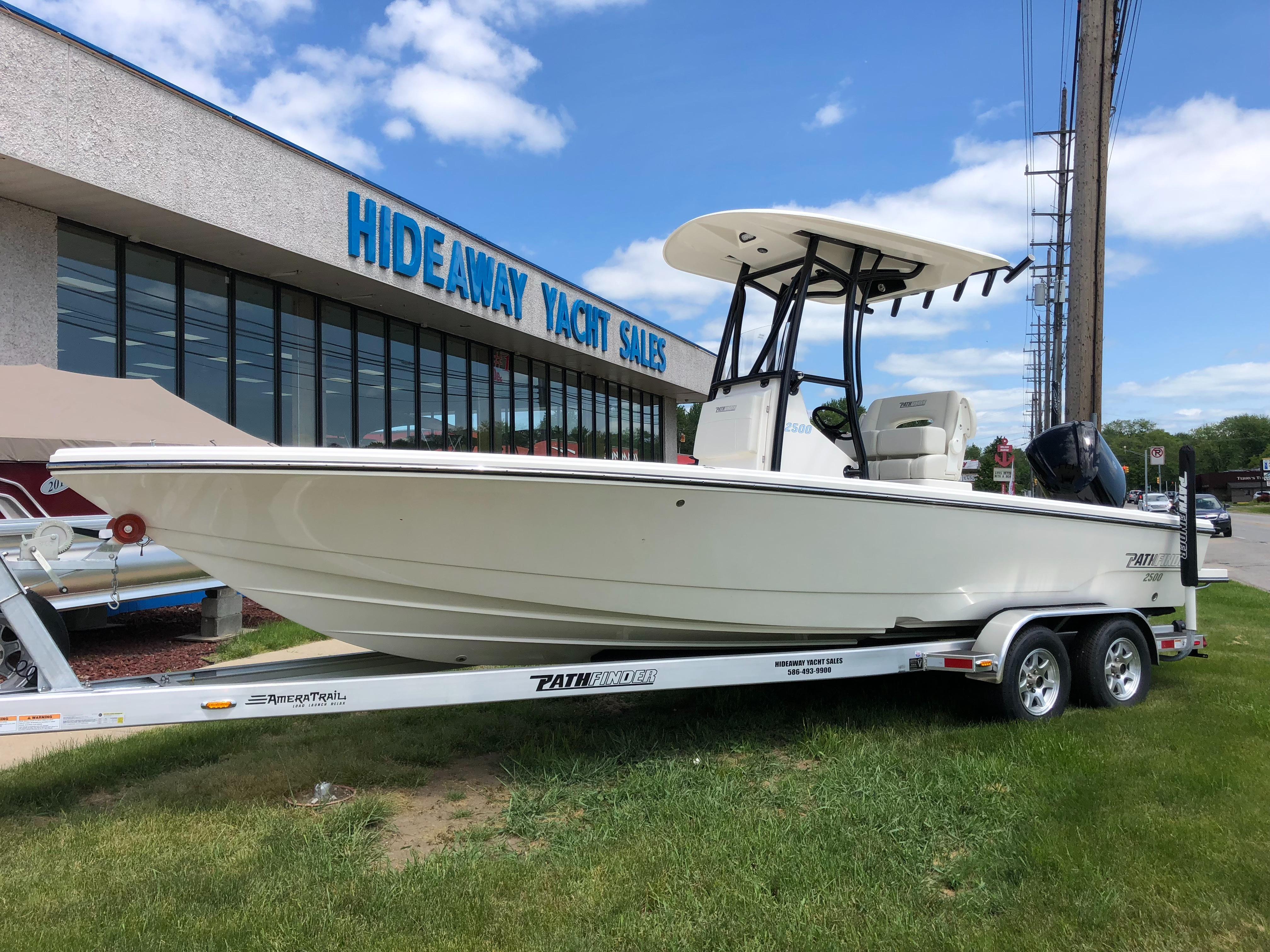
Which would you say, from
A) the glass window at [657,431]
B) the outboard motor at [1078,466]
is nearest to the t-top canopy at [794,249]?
the outboard motor at [1078,466]

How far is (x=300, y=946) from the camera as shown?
2.48 m

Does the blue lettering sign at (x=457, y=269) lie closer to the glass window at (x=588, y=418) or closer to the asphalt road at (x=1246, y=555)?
the glass window at (x=588, y=418)

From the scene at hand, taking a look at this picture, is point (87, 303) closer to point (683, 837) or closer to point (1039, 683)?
point (683, 837)

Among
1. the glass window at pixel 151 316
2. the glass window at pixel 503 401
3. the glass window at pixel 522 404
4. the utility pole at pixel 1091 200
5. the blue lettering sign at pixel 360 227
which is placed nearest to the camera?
the utility pole at pixel 1091 200

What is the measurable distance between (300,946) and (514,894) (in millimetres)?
649

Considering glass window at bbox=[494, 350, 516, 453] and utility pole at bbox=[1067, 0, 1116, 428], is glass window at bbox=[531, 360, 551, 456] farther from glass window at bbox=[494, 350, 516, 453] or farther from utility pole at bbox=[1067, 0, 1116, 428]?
utility pole at bbox=[1067, 0, 1116, 428]

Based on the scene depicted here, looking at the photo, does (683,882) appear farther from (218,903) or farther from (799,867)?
(218,903)

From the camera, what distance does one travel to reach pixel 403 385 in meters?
13.5

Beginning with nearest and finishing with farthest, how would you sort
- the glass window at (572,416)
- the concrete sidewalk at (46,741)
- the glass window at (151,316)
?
the concrete sidewalk at (46,741) < the glass window at (151,316) < the glass window at (572,416)

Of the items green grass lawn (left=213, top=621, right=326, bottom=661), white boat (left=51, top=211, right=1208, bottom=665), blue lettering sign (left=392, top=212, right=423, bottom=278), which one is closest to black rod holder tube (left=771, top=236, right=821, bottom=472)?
white boat (left=51, top=211, right=1208, bottom=665)

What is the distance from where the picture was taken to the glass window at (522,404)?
1628 centimetres

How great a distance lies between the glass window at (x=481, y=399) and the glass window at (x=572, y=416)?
2.56 m

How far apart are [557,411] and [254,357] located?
24.6 feet

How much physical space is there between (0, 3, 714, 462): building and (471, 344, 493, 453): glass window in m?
0.04
